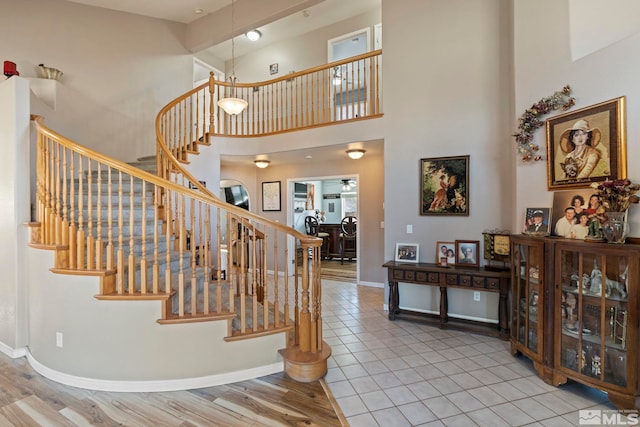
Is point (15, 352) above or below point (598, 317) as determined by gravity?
below

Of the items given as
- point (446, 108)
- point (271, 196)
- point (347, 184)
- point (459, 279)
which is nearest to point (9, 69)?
point (271, 196)

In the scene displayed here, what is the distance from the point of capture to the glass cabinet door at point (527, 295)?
250 cm

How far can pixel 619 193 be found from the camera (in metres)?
2.13

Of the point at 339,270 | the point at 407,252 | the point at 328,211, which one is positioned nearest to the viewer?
the point at 407,252

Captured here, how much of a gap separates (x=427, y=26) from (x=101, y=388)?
5.13 m

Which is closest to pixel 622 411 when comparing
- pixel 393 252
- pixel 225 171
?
pixel 393 252

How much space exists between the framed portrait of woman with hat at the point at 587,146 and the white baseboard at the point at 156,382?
3.07 meters

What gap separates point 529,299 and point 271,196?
16.4 feet

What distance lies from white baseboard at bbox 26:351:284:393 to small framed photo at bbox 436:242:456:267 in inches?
95.3

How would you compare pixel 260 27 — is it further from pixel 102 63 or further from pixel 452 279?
pixel 452 279

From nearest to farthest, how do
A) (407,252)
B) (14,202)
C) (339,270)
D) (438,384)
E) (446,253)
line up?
1. (438,384)
2. (14,202)
3. (446,253)
4. (407,252)
5. (339,270)

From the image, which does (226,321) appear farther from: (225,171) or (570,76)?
(225,171)

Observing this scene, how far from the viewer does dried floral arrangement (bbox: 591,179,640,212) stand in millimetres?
2113

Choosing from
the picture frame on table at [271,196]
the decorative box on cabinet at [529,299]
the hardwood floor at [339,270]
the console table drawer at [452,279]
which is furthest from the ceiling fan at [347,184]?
the decorative box on cabinet at [529,299]
